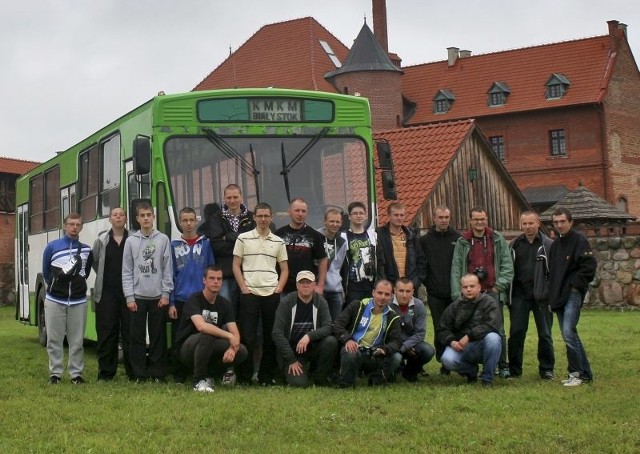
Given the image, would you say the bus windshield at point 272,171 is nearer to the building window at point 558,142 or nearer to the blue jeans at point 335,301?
the blue jeans at point 335,301

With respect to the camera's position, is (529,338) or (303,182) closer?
(303,182)

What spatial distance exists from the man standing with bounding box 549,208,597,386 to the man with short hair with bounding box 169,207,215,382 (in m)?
3.53

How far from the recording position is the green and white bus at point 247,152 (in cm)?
1256

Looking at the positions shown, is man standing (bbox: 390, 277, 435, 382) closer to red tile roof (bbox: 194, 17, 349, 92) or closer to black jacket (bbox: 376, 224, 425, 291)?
black jacket (bbox: 376, 224, 425, 291)

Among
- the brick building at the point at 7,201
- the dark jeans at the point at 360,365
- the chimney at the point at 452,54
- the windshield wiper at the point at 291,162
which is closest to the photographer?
the dark jeans at the point at 360,365

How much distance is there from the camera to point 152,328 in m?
11.9

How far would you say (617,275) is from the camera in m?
27.2

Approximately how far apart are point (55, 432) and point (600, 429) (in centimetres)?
413

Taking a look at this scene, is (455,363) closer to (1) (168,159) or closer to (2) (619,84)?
(1) (168,159)

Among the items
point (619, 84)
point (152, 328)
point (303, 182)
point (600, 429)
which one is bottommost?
point (600, 429)

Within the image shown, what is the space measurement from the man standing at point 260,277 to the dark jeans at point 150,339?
883 mm

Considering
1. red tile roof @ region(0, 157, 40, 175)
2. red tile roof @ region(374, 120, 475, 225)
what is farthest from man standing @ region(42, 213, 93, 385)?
red tile roof @ region(0, 157, 40, 175)

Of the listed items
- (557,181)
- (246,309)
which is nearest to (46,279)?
(246,309)

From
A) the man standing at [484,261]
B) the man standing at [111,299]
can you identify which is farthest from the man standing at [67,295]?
the man standing at [484,261]
